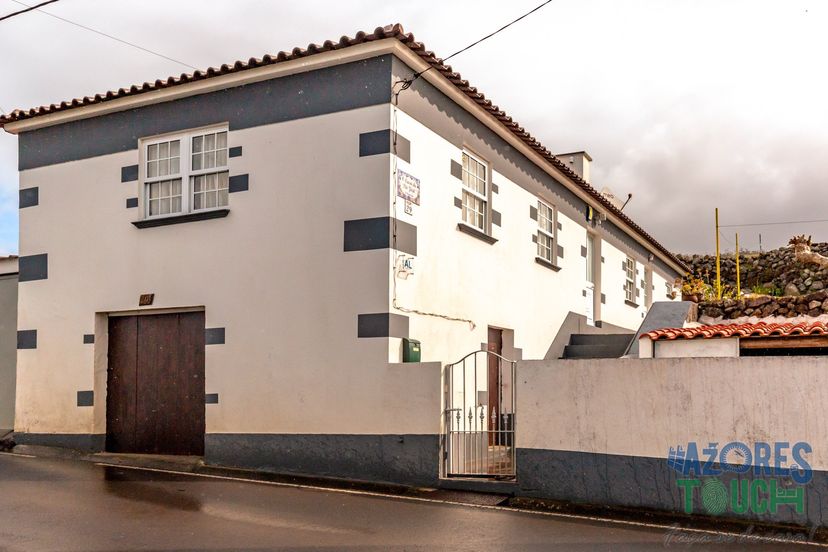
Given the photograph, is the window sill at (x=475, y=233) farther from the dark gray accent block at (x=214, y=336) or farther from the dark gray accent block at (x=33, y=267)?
the dark gray accent block at (x=33, y=267)

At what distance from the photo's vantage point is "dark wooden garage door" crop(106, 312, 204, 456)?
485 inches

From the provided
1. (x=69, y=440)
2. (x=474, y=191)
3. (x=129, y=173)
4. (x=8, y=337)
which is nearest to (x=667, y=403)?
(x=474, y=191)

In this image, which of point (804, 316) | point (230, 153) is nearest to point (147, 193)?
point (230, 153)

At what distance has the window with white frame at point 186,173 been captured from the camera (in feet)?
40.6

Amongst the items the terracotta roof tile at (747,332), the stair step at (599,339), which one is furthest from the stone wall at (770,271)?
the terracotta roof tile at (747,332)

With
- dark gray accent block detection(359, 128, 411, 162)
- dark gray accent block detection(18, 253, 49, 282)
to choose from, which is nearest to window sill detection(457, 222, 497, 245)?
dark gray accent block detection(359, 128, 411, 162)

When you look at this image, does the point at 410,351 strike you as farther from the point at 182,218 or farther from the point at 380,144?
the point at 182,218

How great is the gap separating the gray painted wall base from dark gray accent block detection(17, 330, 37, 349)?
27.2 ft

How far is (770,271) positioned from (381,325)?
24350 millimetres

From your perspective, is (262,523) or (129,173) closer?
(262,523)

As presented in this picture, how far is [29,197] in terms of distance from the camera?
45.5 ft

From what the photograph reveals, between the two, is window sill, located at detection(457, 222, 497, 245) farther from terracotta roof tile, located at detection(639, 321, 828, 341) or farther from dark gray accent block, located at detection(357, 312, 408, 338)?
terracotta roof tile, located at detection(639, 321, 828, 341)

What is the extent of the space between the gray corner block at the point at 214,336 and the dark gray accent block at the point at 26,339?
11.2 ft

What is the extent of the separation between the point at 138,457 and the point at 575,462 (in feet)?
21.2
